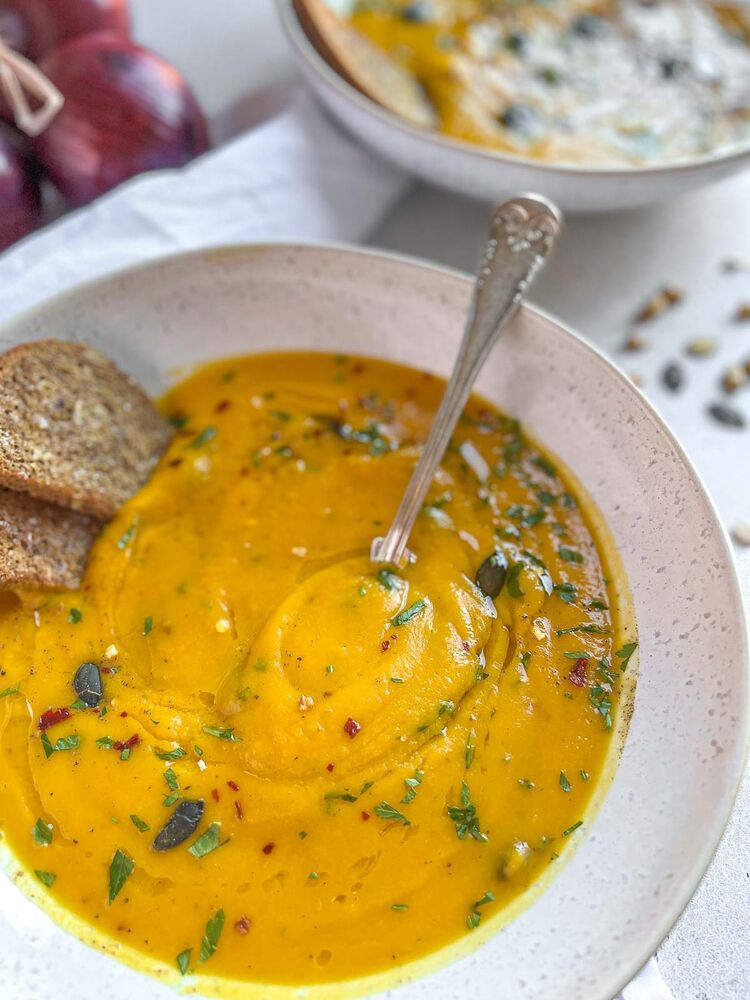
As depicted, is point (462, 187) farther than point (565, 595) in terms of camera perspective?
Yes

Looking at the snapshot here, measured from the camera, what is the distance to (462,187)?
117 inches

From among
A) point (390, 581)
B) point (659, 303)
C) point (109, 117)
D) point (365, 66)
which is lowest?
point (390, 581)

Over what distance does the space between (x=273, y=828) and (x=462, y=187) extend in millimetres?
1991

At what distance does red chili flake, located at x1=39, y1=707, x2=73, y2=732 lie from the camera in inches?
83.7

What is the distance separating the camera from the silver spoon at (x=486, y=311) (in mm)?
2359

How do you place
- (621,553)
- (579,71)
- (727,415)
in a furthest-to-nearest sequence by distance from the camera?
1. (579,71)
2. (727,415)
3. (621,553)

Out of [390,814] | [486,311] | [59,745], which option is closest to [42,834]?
[59,745]

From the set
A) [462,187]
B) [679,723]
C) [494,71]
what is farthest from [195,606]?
[494,71]

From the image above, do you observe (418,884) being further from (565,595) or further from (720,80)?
(720,80)

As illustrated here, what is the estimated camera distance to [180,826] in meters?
2.00

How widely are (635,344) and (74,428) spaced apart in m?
1.74

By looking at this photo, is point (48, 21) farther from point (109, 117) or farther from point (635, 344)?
point (635, 344)

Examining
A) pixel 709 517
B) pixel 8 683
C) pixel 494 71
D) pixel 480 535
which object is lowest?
pixel 8 683

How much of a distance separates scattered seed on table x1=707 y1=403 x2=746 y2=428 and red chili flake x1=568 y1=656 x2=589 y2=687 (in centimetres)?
111
